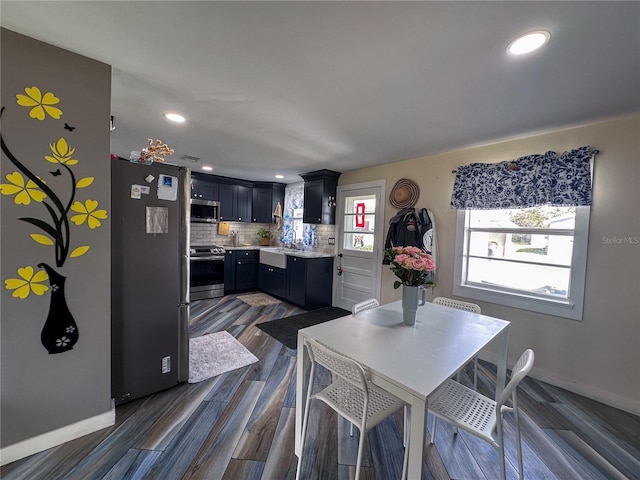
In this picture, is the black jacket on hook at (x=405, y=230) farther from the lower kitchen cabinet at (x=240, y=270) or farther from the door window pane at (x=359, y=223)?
the lower kitchen cabinet at (x=240, y=270)

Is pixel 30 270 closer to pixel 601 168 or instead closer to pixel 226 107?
pixel 226 107

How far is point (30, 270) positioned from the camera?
1418mm

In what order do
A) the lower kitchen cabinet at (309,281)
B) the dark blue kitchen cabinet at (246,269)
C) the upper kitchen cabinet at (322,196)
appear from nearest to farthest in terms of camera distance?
1. the lower kitchen cabinet at (309,281)
2. the upper kitchen cabinet at (322,196)
3. the dark blue kitchen cabinet at (246,269)

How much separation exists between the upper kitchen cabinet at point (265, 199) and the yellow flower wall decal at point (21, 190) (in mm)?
4145

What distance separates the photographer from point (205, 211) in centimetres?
492

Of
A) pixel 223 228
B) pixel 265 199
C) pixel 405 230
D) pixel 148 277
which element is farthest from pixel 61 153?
pixel 265 199

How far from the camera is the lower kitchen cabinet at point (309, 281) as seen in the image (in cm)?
420

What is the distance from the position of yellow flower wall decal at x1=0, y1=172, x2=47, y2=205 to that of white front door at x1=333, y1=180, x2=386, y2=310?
3.41 meters

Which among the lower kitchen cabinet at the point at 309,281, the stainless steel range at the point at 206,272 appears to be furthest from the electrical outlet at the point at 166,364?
the stainless steel range at the point at 206,272

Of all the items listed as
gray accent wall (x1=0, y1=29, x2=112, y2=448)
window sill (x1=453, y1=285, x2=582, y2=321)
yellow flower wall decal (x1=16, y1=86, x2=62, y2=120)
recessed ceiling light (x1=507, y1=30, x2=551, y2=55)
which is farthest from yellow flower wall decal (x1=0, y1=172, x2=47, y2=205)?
window sill (x1=453, y1=285, x2=582, y2=321)

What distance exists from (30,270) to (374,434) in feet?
7.51

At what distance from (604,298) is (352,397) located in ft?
7.75

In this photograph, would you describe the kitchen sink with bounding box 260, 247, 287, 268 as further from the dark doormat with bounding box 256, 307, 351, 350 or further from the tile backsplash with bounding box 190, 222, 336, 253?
the dark doormat with bounding box 256, 307, 351, 350

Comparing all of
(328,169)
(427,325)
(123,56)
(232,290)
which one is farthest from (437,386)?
(232,290)
